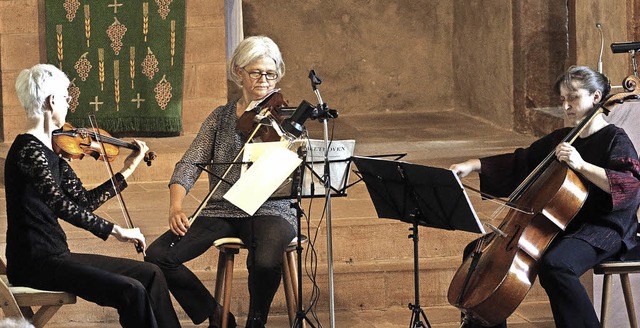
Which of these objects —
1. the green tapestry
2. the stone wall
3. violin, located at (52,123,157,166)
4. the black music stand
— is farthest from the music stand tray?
the stone wall

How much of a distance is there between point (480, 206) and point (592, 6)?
5.79ft

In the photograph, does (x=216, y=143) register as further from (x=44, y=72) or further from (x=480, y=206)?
(x=480, y=206)

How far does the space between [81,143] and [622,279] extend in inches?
84.7

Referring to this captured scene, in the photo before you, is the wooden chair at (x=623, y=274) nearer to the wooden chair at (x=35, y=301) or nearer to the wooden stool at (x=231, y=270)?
the wooden stool at (x=231, y=270)

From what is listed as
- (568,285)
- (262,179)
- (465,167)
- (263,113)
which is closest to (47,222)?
(262,179)

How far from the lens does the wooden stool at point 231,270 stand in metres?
4.48

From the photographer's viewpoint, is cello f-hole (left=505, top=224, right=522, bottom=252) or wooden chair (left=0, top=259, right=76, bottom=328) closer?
wooden chair (left=0, top=259, right=76, bottom=328)

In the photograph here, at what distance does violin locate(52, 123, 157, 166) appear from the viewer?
4.19 m

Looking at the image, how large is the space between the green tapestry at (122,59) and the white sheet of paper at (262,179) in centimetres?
342

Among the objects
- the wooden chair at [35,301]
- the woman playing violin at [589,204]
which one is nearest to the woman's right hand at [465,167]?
the woman playing violin at [589,204]

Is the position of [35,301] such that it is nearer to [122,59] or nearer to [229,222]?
[229,222]

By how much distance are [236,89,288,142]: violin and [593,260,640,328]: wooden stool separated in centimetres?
137

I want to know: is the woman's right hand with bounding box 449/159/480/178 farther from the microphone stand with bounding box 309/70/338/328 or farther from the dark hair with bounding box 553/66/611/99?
the microphone stand with bounding box 309/70/338/328

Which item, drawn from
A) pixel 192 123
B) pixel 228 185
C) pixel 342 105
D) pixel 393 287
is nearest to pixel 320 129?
pixel 342 105
